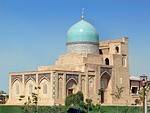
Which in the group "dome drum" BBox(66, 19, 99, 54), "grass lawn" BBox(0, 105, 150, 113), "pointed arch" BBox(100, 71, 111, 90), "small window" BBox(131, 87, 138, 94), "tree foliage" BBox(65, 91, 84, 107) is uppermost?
"dome drum" BBox(66, 19, 99, 54)

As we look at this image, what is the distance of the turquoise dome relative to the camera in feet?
179

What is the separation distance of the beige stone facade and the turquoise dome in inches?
68.2

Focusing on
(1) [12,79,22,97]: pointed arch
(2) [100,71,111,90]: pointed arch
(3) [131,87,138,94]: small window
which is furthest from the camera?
(3) [131,87,138,94]: small window

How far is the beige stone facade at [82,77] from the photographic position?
162 ft

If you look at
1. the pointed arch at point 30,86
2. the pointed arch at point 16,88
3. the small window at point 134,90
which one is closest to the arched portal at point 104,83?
the small window at point 134,90

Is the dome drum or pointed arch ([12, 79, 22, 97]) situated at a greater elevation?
the dome drum

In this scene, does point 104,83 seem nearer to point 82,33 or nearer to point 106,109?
point 82,33

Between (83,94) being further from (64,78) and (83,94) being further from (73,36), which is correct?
(73,36)

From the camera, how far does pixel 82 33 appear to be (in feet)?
179

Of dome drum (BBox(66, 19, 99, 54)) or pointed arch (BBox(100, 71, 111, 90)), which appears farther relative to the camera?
dome drum (BBox(66, 19, 99, 54))

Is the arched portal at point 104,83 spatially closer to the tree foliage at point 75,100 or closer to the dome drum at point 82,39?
the dome drum at point 82,39

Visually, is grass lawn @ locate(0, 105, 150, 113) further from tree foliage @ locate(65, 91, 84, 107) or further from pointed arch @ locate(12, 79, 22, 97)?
pointed arch @ locate(12, 79, 22, 97)

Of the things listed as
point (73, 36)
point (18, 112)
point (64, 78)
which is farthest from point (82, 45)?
point (18, 112)

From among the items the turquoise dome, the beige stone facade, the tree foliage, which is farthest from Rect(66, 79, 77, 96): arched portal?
the turquoise dome
